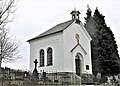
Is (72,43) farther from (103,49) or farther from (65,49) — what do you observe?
(103,49)

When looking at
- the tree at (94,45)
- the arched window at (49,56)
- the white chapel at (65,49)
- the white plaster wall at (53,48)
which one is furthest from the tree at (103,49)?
the white plaster wall at (53,48)

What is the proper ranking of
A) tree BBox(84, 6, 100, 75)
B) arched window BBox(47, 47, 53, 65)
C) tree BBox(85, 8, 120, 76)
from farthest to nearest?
tree BBox(84, 6, 100, 75) → tree BBox(85, 8, 120, 76) → arched window BBox(47, 47, 53, 65)

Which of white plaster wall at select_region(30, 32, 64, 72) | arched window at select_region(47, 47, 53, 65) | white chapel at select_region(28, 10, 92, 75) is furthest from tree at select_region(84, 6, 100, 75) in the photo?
white plaster wall at select_region(30, 32, 64, 72)

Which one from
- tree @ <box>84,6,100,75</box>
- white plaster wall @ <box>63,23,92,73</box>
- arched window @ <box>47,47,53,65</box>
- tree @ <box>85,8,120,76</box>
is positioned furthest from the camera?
tree @ <box>84,6,100,75</box>

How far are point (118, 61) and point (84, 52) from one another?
687 cm

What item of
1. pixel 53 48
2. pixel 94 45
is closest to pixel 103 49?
pixel 94 45

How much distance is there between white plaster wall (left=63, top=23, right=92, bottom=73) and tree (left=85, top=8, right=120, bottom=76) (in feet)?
12.0

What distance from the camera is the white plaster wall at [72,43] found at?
3092 centimetres

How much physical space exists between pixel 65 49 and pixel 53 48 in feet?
6.74

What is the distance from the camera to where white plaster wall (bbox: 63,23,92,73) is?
3092 cm

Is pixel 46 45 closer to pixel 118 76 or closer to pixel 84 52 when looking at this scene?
pixel 84 52

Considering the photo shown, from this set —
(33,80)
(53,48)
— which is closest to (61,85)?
(33,80)

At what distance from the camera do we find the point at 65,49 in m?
31.1

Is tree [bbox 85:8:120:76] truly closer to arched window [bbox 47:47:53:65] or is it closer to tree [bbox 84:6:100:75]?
tree [bbox 84:6:100:75]
